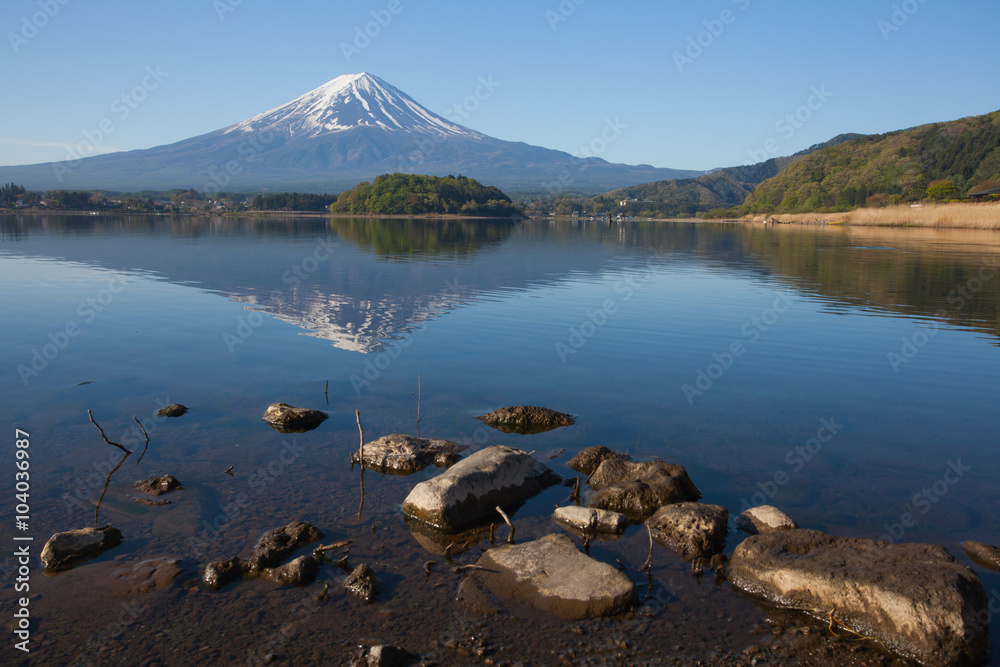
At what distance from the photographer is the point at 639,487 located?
8453mm

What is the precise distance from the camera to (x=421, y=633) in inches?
231

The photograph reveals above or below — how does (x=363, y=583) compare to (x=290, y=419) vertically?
below

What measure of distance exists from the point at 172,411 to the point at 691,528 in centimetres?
900

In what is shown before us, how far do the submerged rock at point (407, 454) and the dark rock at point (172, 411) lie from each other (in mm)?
3886

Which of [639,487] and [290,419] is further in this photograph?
[290,419]

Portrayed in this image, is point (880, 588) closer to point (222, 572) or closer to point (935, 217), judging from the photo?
point (222, 572)

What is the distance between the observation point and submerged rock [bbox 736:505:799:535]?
25.3ft

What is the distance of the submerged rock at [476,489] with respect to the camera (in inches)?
307

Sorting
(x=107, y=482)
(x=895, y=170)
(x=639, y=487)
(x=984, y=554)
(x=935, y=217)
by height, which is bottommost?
(x=984, y=554)

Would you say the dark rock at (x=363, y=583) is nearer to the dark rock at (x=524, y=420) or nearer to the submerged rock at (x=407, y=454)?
the submerged rock at (x=407, y=454)

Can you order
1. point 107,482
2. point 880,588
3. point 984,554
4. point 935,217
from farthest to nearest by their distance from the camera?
point 935,217, point 107,482, point 984,554, point 880,588

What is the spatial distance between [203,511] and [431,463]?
3136 millimetres

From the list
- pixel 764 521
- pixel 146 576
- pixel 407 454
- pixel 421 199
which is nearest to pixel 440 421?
pixel 407 454

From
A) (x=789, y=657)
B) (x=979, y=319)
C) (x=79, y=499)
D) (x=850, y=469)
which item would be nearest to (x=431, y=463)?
(x=79, y=499)
